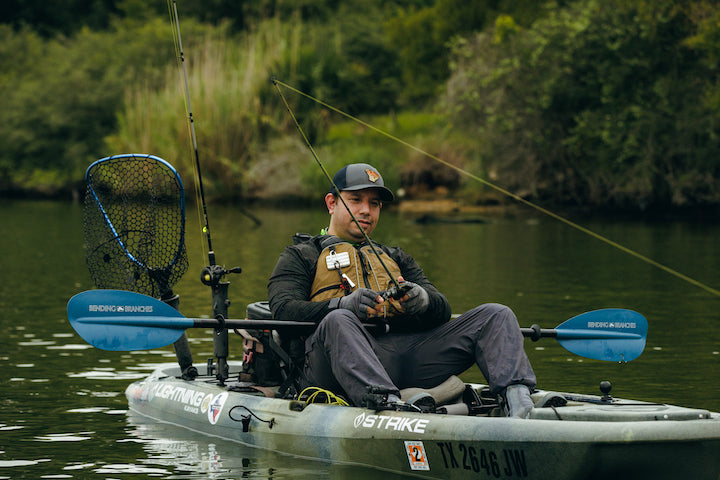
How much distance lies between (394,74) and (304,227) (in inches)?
1123

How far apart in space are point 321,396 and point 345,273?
757mm

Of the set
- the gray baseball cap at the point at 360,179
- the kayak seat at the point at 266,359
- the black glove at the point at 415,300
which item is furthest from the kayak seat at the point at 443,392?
the gray baseball cap at the point at 360,179

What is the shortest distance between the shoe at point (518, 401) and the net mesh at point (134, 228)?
2.76 metres

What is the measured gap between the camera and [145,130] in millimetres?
39219

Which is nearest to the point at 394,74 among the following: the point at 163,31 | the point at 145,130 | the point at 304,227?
the point at 163,31

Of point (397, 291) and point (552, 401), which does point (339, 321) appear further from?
point (552, 401)

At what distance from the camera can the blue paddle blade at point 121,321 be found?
729cm

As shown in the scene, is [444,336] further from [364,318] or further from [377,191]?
[377,191]

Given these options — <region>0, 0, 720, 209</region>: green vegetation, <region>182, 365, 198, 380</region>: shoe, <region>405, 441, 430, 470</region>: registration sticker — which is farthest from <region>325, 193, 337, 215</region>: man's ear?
<region>0, 0, 720, 209</region>: green vegetation

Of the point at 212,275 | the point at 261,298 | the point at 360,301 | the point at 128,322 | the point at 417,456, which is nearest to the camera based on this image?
the point at 417,456

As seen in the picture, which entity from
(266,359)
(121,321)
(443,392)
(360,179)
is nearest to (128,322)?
Result: (121,321)

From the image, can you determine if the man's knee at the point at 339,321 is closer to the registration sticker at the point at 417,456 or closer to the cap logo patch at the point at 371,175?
the registration sticker at the point at 417,456

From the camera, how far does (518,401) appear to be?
644 centimetres

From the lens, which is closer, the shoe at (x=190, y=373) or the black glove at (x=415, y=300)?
the black glove at (x=415, y=300)
